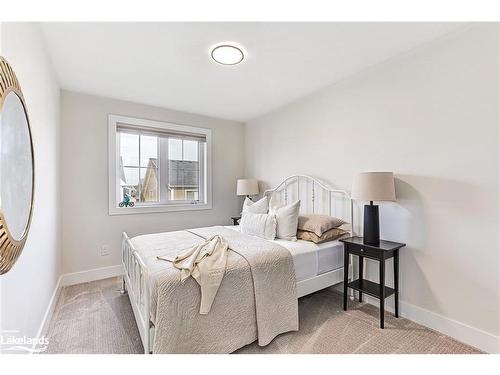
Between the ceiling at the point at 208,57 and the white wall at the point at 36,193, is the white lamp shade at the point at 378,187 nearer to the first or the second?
the ceiling at the point at 208,57

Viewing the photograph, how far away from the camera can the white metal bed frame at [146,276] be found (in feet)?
5.08

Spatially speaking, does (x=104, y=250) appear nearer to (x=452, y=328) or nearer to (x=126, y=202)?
(x=126, y=202)

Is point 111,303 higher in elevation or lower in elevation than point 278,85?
lower

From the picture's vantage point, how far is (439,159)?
2.03 metres

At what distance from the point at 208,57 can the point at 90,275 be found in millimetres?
2959

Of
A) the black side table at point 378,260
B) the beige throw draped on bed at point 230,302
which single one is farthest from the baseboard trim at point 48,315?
the black side table at point 378,260

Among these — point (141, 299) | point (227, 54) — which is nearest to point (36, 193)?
point (141, 299)

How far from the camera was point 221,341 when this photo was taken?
1.67 meters

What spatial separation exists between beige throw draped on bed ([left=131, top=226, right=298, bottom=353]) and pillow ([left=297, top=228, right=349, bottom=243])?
468mm
